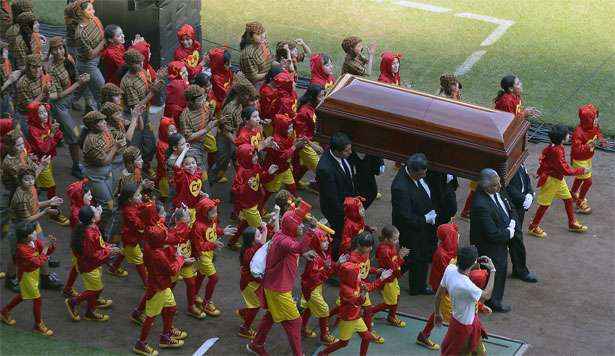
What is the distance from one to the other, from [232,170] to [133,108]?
151 centimetres

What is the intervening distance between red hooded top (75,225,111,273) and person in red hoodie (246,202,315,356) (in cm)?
149

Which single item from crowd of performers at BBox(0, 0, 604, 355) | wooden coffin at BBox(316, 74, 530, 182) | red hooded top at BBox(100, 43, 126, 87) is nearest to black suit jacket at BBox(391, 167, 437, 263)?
crowd of performers at BBox(0, 0, 604, 355)

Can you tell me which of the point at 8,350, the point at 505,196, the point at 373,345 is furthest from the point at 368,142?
the point at 8,350

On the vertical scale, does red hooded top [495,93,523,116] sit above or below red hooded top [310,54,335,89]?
above

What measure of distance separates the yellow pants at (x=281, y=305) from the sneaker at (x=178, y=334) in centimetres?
100

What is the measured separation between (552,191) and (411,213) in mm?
2057

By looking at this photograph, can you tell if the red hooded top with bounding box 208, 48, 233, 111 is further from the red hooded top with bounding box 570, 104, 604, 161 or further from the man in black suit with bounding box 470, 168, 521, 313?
the man in black suit with bounding box 470, 168, 521, 313

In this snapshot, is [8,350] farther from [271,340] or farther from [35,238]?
[271,340]

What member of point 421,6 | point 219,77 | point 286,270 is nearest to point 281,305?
point 286,270

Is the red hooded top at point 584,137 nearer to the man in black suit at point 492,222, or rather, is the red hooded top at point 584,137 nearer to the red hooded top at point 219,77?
the man in black suit at point 492,222

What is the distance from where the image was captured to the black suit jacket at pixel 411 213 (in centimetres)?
1138

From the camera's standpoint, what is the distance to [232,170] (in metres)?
14.1

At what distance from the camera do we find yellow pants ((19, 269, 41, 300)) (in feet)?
34.4

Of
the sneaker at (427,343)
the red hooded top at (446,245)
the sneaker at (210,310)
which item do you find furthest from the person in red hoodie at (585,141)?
the sneaker at (210,310)
